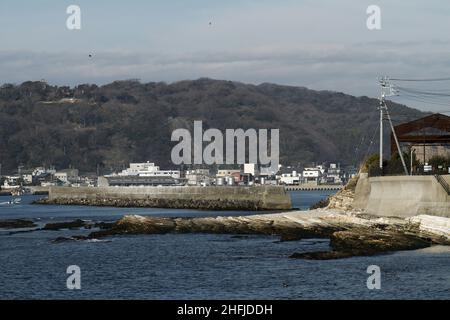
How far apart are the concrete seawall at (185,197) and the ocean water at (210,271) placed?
64.3m

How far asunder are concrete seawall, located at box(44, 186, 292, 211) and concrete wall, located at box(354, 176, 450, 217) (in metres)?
57.5

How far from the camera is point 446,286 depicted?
46312mm

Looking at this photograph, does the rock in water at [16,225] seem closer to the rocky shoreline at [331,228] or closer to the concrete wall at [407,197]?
the rocky shoreline at [331,228]

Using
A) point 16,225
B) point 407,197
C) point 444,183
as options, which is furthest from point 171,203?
point 444,183

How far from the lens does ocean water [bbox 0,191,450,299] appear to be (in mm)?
45688

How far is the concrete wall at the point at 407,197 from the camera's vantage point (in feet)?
226

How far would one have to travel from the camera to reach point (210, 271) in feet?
178

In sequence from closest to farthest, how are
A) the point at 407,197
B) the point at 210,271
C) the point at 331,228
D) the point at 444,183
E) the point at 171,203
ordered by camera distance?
1. the point at 210,271
2. the point at 444,183
3. the point at 407,197
4. the point at 331,228
5. the point at 171,203

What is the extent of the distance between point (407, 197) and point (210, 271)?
21752mm

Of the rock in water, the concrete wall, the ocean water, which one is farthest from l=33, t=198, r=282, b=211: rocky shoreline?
the ocean water

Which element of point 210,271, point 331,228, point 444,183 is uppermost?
point 444,183

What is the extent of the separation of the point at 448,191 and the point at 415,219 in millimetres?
3792

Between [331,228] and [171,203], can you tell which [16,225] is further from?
[171,203]
